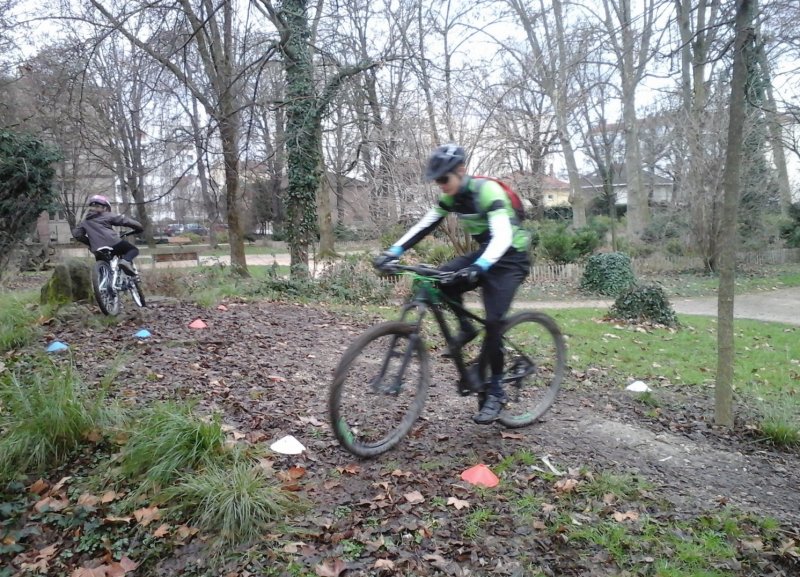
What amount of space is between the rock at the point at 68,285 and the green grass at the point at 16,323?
281mm

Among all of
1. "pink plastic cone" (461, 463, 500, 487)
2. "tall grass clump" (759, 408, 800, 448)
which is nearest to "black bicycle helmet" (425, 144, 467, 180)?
"pink plastic cone" (461, 463, 500, 487)

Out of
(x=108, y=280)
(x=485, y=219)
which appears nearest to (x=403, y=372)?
(x=485, y=219)

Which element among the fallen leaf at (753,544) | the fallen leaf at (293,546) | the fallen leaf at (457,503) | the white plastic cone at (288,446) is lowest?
the fallen leaf at (753,544)

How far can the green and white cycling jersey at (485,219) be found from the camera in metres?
3.67

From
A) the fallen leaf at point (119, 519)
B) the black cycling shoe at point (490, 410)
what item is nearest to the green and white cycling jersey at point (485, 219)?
the black cycling shoe at point (490, 410)

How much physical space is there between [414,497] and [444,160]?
213 cm

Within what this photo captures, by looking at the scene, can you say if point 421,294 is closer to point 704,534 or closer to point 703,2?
point 704,534

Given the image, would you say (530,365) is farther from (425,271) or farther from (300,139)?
(300,139)

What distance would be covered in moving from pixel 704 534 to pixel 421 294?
2.15 m

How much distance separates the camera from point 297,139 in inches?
509

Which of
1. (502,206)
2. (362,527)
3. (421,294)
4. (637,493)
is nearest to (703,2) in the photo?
(502,206)

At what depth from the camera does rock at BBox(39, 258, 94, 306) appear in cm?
816

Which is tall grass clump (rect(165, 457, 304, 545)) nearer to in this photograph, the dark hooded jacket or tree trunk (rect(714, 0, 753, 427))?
tree trunk (rect(714, 0, 753, 427))

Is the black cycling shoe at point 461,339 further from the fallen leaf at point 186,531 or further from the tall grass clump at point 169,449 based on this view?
the fallen leaf at point 186,531
